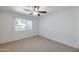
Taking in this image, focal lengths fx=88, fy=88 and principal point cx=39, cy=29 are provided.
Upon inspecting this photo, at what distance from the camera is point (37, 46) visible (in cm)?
159

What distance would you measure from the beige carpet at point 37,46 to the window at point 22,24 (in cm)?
21

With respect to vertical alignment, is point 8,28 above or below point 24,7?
below

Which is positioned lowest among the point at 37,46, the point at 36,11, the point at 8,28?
the point at 37,46

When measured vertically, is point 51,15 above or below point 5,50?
above

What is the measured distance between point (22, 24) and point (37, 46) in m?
0.48

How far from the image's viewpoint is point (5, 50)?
5.09 feet

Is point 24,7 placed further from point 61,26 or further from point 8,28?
point 61,26

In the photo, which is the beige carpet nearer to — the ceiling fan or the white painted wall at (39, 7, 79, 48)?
the white painted wall at (39, 7, 79, 48)

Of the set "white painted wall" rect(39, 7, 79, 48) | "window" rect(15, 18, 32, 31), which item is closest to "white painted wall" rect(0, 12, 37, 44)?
"window" rect(15, 18, 32, 31)

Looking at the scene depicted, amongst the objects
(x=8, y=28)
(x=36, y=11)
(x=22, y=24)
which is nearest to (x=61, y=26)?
(x=36, y=11)
